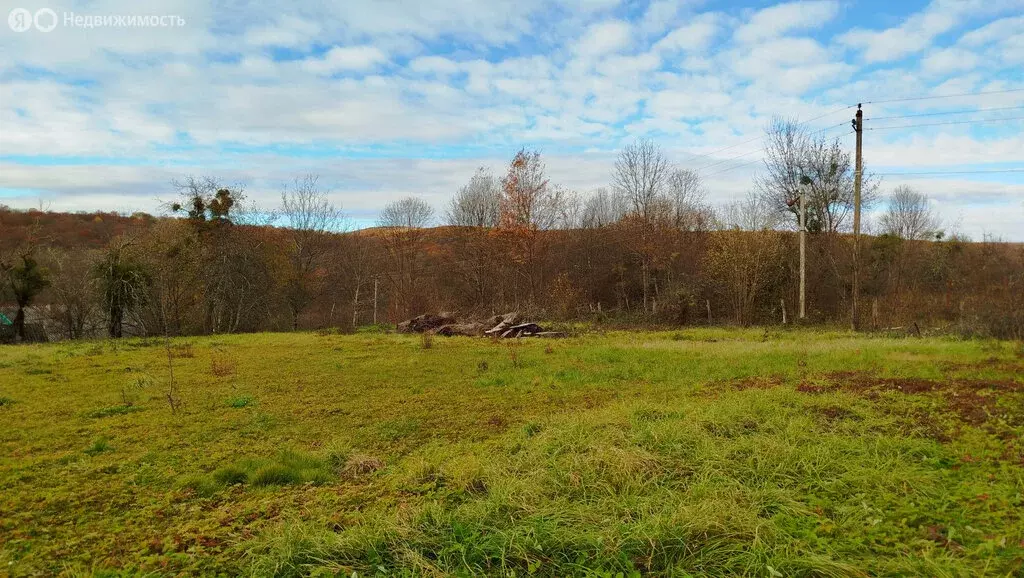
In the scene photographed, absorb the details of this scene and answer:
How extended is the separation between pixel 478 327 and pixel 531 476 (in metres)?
16.5

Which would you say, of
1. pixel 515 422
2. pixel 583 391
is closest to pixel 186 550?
pixel 515 422

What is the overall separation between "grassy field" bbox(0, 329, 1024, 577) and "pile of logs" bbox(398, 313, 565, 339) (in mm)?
9891

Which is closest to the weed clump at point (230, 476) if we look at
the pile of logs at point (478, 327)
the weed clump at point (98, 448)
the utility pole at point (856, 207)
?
the weed clump at point (98, 448)

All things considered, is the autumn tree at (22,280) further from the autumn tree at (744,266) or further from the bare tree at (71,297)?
the autumn tree at (744,266)

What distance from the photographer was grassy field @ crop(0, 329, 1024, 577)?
11.0 ft

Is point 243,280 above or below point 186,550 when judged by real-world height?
above

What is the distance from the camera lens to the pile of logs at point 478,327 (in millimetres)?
19578

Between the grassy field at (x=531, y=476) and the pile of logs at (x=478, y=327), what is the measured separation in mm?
9891

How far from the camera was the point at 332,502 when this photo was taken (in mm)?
4371

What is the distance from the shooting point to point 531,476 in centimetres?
454

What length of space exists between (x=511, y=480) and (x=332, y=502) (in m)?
1.48

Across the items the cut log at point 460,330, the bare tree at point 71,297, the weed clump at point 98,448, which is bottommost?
the cut log at point 460,330

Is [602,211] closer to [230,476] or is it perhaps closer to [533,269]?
[533,269]

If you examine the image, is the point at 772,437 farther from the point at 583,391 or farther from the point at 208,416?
the point at 208,416
